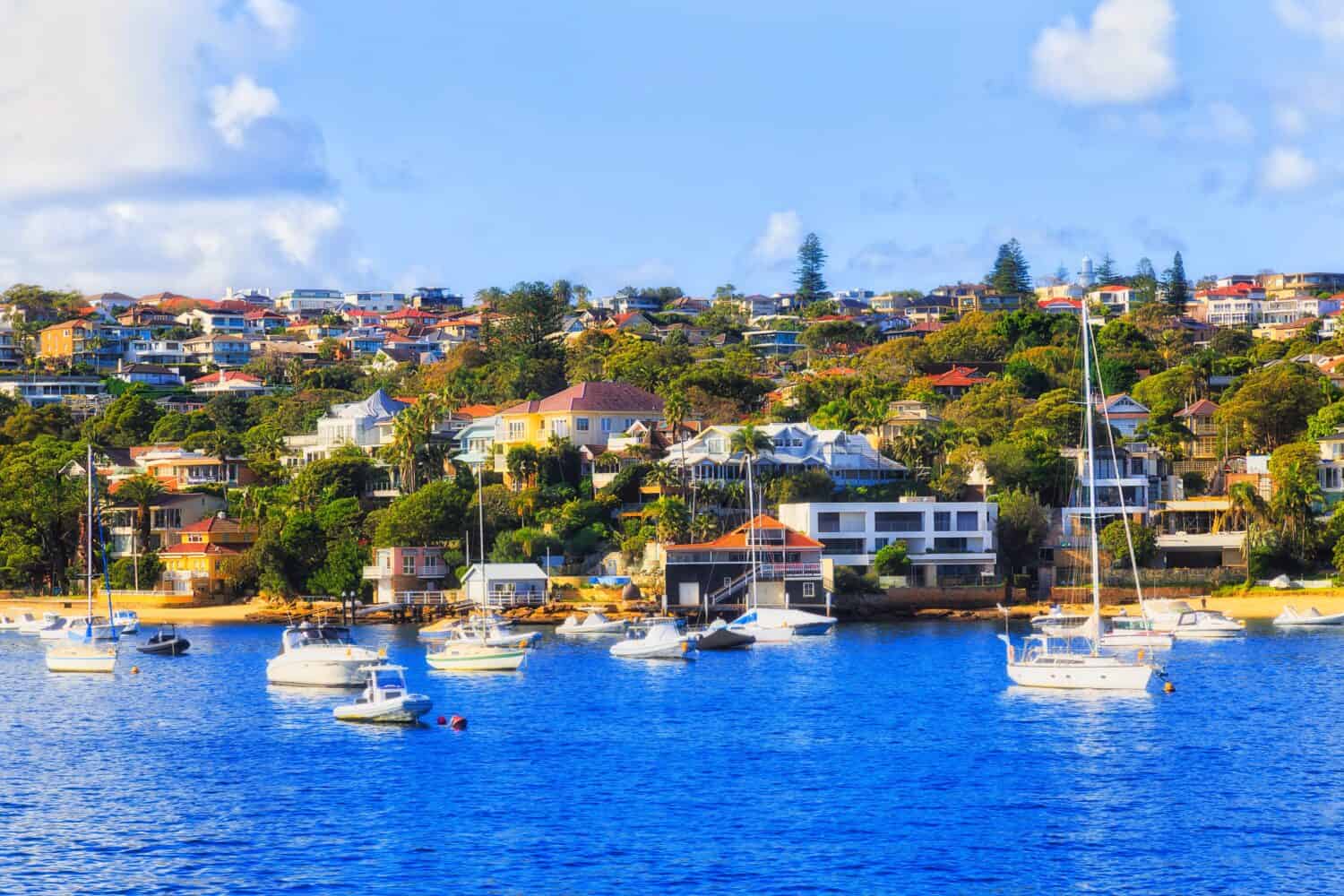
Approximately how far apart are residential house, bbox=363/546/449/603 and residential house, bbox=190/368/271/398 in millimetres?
72277

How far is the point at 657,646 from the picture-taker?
72.1m

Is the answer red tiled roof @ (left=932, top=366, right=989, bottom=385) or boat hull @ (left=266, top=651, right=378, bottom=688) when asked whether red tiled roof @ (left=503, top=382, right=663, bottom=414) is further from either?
boat hull @ (left=266, top=651, right=378, bottom=688)

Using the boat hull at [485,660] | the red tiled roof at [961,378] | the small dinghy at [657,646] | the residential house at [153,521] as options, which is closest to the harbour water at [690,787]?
Answer: the boat hull at [485,660]

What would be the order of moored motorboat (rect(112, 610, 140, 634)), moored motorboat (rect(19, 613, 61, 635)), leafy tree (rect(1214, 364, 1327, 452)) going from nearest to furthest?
moored motorboat (rect(112, 610, 140, 634)) < moored motorboat (rect(19, 613, 61, 635)) < leafy tree (rect(1214, 364, 1327, 452))

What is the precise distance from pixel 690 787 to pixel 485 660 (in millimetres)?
25898

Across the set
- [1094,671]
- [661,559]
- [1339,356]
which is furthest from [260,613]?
[1339,356]

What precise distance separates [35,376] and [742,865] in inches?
6027

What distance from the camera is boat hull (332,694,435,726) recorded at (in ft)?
169

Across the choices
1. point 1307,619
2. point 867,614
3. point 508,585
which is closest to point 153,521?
point 508,585

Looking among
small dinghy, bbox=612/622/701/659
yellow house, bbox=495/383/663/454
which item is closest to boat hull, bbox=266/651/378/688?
small dinghy, bbox=612/622/701/659

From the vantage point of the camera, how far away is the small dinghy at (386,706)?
51.4 metres

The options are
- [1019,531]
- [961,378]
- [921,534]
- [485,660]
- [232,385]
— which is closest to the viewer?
[485,660]

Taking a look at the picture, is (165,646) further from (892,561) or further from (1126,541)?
(1126,541)

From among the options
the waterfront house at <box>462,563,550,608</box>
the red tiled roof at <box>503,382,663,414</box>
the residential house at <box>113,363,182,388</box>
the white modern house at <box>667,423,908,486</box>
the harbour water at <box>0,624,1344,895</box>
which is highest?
the residential house at <box>113,363,182,388</box>
